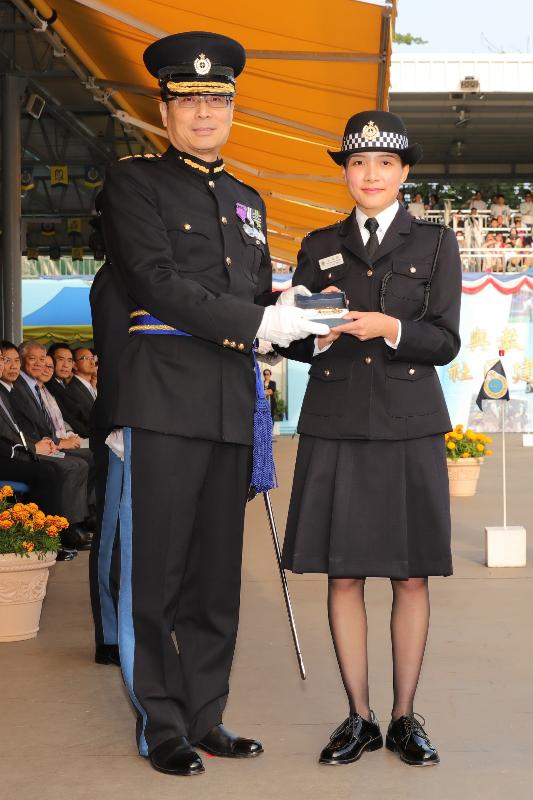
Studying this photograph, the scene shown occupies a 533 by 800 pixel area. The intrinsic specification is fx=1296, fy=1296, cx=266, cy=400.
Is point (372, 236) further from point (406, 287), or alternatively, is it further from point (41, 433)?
point (41, 433)

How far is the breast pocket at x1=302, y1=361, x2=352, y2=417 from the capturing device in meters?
3.70

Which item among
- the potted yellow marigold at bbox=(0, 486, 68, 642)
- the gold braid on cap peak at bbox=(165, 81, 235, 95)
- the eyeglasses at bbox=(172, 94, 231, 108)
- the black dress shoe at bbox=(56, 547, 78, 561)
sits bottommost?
the black dress shoe at bbox=(56, 547, 78, 561)

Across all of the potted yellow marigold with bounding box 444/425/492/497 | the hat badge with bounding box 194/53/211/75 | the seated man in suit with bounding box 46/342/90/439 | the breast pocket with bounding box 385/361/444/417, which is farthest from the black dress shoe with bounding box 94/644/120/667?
the potted yellow marigold with bounding box 444/425/492/497

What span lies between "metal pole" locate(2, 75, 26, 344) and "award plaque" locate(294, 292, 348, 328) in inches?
399

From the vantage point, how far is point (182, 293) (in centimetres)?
339

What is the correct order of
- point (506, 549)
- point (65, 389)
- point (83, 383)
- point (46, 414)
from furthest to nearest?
point (83, 383), point (65, 389), point (46, 414), point (506, 549)

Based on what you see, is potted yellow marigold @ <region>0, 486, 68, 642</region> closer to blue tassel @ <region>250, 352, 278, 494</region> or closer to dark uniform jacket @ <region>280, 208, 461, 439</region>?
blue tassel @ <region>250, 352, 278, 494</region>

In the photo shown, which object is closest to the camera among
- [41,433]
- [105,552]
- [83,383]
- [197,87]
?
[197,87]

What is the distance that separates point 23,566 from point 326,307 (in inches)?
98.5

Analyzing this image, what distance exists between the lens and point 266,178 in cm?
1251

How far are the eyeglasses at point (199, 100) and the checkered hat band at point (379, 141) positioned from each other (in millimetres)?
378

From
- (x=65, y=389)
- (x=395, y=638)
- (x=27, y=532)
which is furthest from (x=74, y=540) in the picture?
(x=395, y=638)

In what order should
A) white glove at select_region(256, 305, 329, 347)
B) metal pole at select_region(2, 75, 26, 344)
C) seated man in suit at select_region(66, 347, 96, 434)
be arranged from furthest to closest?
metal pole at select_region(2, 75, 26, 344)
seated man in suit at select_region(66, 347, 96, 434)
white glove at select_region(256, 305, 329, 347)

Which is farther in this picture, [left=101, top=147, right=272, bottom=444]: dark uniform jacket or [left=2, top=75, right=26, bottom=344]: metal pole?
[left=2, top=75, right=26, bottom=344]: metal pole
